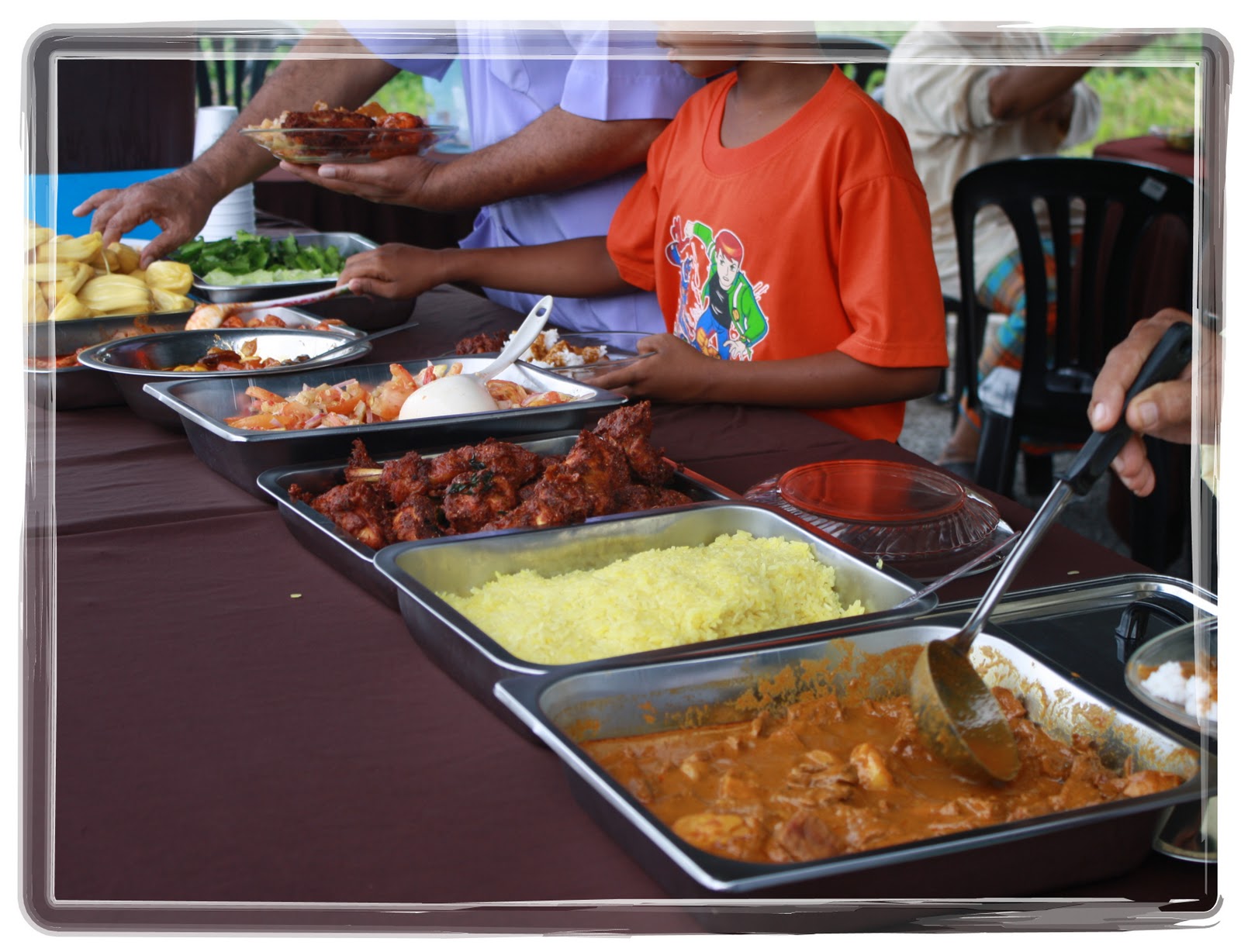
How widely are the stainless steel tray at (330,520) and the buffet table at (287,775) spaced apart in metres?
0.02

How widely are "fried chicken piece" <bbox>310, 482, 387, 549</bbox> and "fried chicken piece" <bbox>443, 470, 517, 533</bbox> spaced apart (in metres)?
0.07

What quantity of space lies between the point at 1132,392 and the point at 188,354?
144cm

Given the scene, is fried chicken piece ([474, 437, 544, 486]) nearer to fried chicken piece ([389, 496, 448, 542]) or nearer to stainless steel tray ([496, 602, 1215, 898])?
fried chicken piece ([389, 496, 448, 542])

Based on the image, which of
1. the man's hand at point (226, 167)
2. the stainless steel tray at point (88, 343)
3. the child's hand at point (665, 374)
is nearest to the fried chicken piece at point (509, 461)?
the child's hand at point (665, 374)

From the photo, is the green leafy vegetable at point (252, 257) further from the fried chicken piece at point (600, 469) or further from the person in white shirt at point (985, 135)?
the person in white shirt at point (985, 135)

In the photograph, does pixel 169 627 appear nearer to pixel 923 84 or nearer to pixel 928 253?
pixel 928 253

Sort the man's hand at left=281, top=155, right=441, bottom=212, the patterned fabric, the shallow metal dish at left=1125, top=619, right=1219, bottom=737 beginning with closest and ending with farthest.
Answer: the shallow metal dish at left=1125, top=619, right=1219, bottom=737 → the man's hand at left=281, top=155, right=441, bottom=212 → the patterned fabric

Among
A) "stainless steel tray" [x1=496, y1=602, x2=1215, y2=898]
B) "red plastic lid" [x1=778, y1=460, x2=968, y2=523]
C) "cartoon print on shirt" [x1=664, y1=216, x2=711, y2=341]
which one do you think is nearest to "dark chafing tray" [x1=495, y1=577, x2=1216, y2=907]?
"stainless steel tray" [x1=496, y1=602, x2=1215, y2=898]

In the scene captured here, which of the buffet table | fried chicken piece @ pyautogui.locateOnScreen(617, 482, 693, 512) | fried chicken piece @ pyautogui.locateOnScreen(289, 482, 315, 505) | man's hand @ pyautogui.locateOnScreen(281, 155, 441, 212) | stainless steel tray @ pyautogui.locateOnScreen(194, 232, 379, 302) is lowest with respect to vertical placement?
the buffet table

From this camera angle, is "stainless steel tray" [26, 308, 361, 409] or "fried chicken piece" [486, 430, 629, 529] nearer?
"fried chicken piece" [486, 430, 629, 529]

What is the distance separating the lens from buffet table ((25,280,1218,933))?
2.15 feet

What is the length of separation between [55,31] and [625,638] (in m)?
0.61

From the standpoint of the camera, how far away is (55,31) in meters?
0.82

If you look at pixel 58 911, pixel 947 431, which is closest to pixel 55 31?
pixel 58 911
